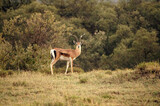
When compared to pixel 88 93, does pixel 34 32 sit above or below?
above

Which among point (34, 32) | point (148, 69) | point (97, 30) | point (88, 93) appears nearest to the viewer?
point (88, 93)

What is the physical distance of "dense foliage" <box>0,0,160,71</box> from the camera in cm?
1880

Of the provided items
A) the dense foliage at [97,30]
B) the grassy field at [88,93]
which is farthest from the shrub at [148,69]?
the dense foliage at [97,30]

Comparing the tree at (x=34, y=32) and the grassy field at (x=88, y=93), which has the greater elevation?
the tree at (x=34, y=32)

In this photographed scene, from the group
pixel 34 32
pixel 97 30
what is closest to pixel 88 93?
pixel 34 32

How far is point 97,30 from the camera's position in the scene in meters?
42.4

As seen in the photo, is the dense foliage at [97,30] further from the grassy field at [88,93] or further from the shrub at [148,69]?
the shrub at [148,69]

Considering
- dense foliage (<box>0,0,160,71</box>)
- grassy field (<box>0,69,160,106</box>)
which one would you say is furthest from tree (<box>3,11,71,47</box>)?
grassy field (<box>0,69,160,106</box>)

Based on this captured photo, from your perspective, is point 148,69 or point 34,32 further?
point 34,32

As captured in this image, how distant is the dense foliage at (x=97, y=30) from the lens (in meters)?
18.8

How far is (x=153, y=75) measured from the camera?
35.0 ft

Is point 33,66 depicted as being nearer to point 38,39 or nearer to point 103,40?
point 38,39

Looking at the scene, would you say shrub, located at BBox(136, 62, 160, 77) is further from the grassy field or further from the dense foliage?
the dense foliage

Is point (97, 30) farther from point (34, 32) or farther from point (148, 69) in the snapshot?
point (148, 69)
